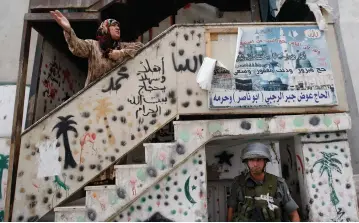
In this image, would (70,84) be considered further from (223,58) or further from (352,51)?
(352,51)

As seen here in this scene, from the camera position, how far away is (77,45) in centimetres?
514

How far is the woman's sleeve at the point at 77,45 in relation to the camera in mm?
5008

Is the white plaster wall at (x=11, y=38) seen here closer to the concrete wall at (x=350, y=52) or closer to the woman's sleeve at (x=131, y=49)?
the woman's sleeve at (x=131, y=49)

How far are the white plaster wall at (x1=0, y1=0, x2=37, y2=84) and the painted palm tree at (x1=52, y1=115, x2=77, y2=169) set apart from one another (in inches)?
158

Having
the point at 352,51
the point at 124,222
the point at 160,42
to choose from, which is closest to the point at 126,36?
the point at 160,42

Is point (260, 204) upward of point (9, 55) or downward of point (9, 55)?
downward

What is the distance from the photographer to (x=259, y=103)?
16.1ft

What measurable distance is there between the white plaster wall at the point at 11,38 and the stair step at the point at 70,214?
4.86m

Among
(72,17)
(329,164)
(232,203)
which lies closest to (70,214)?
(232,203)

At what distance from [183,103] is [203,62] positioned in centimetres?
64

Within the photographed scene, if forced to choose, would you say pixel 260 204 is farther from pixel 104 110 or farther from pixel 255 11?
pixel 255 11

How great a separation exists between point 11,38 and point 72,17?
12.7ft

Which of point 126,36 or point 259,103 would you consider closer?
point 259,103

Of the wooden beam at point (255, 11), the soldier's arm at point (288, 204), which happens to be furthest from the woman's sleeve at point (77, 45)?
the soldier's arm at point (288, 204)
